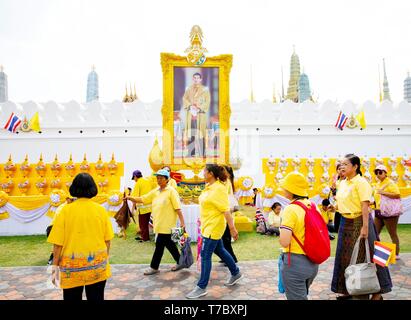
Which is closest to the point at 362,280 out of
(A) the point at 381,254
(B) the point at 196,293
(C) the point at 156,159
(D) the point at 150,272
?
(A) the point at 381,254

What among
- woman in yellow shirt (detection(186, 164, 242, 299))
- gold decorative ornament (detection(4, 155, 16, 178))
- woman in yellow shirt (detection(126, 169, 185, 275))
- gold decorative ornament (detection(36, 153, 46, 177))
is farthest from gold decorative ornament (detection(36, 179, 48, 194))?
woman in yellow shirt (detection(186, 164, 242, 299))

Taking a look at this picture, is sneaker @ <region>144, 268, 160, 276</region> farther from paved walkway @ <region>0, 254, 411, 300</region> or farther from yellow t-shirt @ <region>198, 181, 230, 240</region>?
yellow t-shirt @ <region>198, 181, 230, 240</region>

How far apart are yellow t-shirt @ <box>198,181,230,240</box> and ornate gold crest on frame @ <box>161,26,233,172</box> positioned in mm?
4365

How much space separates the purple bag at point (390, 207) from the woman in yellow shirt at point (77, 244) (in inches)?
169

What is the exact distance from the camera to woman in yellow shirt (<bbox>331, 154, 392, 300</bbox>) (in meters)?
2.92

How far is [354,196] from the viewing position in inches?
118

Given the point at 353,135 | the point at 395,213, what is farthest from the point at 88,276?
the point at 353,135

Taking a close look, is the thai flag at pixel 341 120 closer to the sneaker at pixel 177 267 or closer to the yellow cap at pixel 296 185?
the sneaker at pixel 177 267

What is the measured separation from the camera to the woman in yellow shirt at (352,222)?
2.92 m

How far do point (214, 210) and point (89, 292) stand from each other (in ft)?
4.79

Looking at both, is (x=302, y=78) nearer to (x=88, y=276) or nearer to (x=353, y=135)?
(x=353, y=135)

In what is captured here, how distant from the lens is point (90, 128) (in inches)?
521

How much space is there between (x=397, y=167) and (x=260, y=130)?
5916 mm

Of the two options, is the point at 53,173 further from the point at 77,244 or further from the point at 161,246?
the point at 77,244
